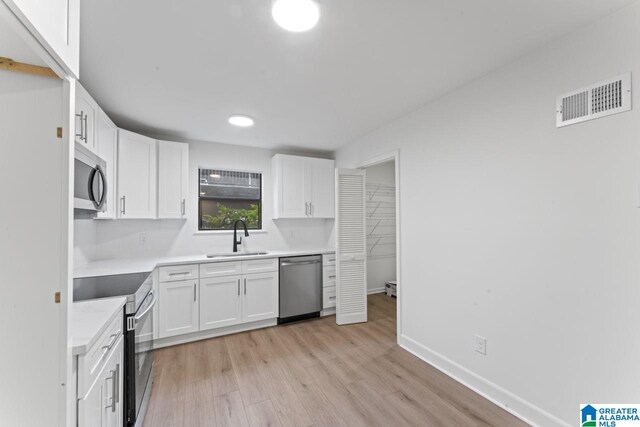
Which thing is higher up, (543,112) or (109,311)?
(543,112)

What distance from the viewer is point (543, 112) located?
1.68 m

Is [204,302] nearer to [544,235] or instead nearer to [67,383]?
[67,383]

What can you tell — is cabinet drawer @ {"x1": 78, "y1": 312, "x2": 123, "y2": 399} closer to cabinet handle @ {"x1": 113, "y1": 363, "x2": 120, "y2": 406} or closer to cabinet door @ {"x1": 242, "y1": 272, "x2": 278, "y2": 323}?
cabinet handle @ {"x1": 113, "y1": 363, "x2": 120, "y2": 406}

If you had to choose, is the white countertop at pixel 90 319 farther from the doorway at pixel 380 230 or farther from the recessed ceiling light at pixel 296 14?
the doorway at pixel 380 230

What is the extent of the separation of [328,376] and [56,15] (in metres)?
2.61

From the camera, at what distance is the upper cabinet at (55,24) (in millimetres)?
651

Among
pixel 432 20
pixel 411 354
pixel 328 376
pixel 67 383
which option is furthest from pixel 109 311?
pixel 411 354

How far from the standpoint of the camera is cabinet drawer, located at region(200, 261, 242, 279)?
2982 millimetres

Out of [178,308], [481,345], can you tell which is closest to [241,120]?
[178,308]

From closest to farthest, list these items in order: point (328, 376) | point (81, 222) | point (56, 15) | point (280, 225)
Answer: point (56, 15), point (328, 376), point (81, 222), point (280, 225)

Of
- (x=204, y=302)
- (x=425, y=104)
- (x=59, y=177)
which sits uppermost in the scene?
(x=425, y=104)

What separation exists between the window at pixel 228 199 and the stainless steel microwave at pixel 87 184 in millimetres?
1691

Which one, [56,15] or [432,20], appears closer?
[56,15]

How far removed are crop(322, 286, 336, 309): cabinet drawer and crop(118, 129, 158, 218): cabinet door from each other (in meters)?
2.36
